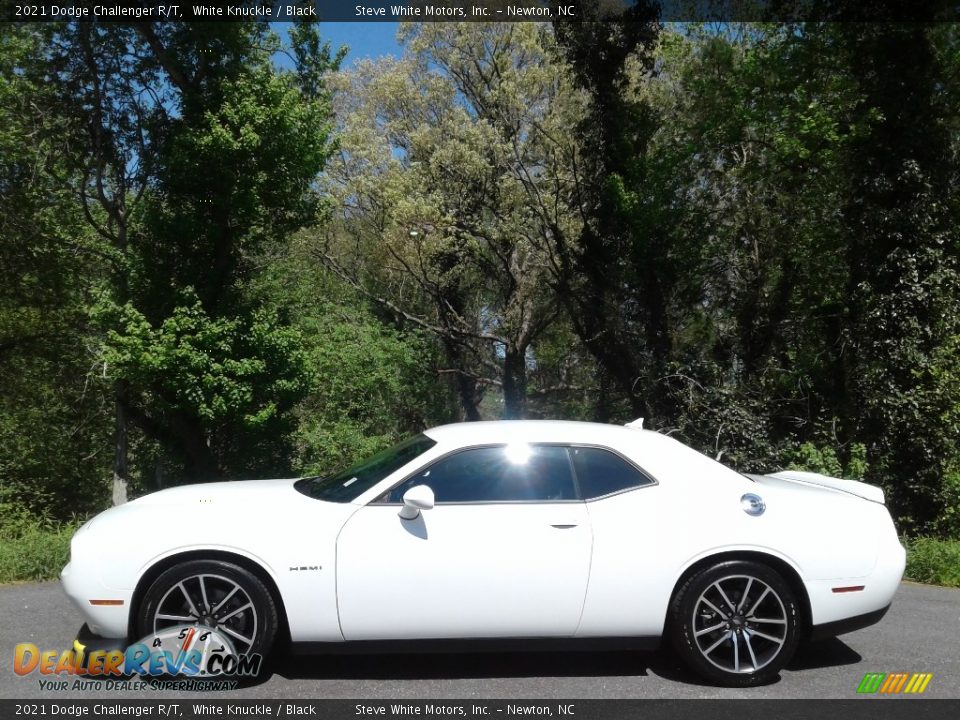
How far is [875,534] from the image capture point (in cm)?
476

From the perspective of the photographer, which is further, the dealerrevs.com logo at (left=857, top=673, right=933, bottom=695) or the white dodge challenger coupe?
the dealerrevs.com logo at (left=857, top=673, right=933, bottom=695)

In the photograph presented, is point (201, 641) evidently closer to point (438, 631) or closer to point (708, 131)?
point (438, 631)

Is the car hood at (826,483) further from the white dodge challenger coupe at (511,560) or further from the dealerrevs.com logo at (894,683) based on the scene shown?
the dealerrevs.com logo at (894,683)

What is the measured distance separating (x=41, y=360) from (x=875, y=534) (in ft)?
63.2

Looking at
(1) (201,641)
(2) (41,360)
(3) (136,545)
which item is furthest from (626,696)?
(2) (41,360)

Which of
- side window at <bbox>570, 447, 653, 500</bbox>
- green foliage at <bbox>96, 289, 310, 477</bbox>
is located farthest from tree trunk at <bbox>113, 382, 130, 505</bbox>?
side window at <bbox>570, 447, 653, 500</bbox>

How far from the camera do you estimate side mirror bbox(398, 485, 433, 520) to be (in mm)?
4395

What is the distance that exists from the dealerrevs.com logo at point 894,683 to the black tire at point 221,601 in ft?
10.5

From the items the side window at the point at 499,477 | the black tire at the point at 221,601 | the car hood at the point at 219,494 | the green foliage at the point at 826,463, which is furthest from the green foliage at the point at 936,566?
the black tire at the point at 221,601

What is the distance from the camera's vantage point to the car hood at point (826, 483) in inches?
204

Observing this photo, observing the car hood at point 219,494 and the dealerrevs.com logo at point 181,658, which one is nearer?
the dealerrevs.com logo at point 181,658

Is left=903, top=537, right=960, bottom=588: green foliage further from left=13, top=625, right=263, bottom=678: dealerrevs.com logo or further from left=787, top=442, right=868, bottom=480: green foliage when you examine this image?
left=13, top=625, right=263, bottom=678: dealerrevs.com logo

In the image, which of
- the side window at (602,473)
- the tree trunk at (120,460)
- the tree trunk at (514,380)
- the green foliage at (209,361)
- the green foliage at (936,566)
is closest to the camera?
the side window at (602,473)

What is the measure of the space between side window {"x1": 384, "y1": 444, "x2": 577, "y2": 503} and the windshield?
0.63 feet
